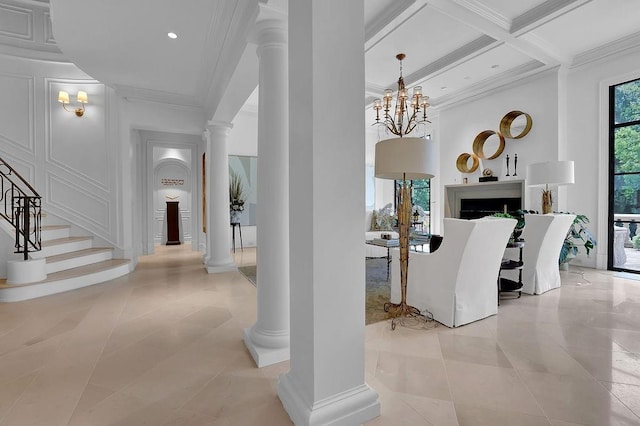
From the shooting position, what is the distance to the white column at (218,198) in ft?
16.6

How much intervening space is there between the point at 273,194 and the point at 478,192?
232 inches

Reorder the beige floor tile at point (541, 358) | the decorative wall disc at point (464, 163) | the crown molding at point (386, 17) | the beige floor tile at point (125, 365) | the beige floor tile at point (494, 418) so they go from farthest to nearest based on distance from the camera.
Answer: the decorative wall disc at point (464, 163) → the crown molding at point (386, 17) → the beige floor tile at point (541, 358) → the beige floor tile at point (125, 365) → the beige floor tile at point (494, 418)

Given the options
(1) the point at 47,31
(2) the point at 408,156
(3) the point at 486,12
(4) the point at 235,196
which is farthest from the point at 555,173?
(1) the point at 47,31

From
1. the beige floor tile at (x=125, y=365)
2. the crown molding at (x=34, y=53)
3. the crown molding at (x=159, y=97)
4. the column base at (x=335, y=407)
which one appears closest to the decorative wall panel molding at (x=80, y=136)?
the crown molding at (x=34, y=53)

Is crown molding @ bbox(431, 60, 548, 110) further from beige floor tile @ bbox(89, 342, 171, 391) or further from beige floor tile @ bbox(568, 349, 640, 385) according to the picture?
beige floor tile @ bbox(89, 342, 171, 391)

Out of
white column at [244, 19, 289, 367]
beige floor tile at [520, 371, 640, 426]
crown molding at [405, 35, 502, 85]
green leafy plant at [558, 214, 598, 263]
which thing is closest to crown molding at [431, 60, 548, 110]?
crown molding at [405, 35, 502, 85]

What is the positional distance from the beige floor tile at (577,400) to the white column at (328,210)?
981 millimetres

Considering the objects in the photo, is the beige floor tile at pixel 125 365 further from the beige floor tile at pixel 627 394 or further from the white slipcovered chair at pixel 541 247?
the white slipcovered chair at pixel 541 247

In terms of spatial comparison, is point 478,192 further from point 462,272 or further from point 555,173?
point 462,272

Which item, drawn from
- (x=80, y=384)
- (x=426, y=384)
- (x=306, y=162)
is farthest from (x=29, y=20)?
(x=426, y=384)

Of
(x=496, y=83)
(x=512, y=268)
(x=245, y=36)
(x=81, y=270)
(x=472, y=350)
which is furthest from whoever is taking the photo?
(x=496, y=83)

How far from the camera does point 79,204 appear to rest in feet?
17.1

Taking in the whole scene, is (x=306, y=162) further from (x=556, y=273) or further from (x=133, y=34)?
(x=556, y=273)

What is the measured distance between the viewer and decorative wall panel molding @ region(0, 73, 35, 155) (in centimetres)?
475
